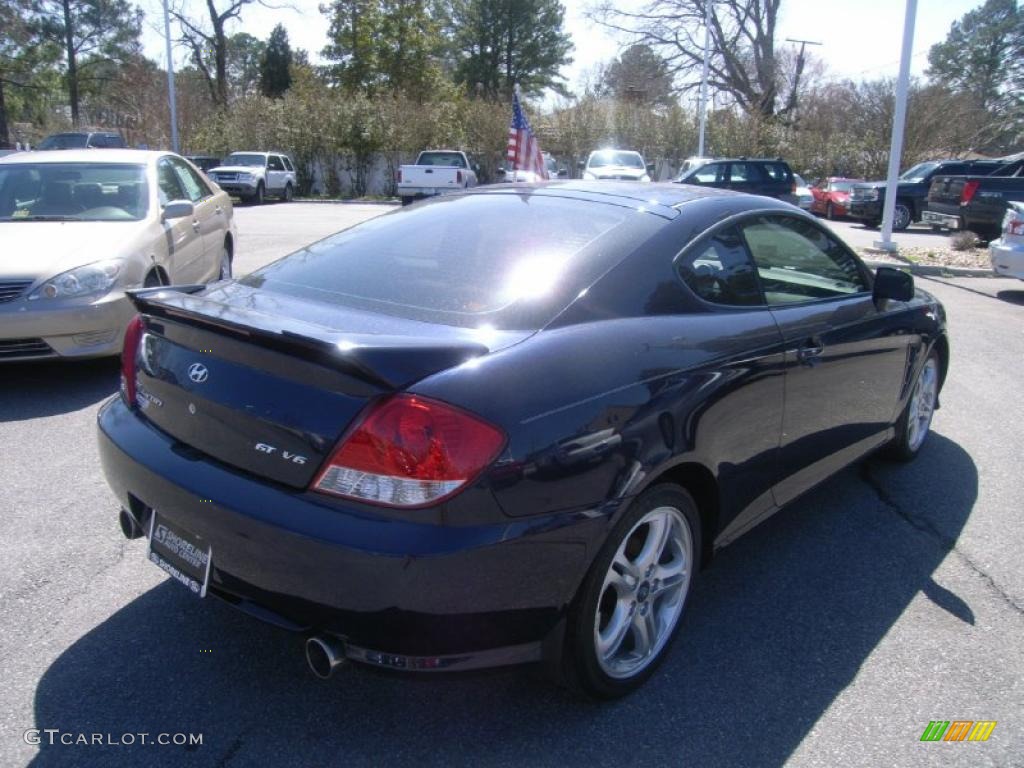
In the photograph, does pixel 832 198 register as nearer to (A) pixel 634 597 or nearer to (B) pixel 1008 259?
(B) pixel 1008 259

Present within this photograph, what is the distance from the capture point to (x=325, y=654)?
211 cm

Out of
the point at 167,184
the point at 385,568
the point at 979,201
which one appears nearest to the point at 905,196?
the point at 979,201

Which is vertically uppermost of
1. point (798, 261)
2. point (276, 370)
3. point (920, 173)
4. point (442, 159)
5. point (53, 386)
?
point (442, 159)

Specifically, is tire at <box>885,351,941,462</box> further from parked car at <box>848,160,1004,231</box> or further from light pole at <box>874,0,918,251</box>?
parked car at <box>848,160,1004,231</box>

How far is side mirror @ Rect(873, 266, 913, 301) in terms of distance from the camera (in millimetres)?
3820

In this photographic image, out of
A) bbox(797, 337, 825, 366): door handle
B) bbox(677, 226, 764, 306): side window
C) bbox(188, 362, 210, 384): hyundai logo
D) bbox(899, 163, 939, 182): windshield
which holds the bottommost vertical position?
bbox(797, 337, 825, 366): door handle

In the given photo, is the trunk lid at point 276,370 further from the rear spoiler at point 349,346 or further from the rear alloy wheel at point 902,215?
the rear alloy wheel at point 902,215

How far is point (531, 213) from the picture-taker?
→ 3.20 meters

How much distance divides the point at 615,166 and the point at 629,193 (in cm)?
2115

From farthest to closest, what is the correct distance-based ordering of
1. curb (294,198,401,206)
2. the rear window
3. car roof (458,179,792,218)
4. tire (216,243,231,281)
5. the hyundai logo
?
curb (294,198,401,206), tire (216,243,231,281), car roof (458,179,792,218), the rear window, the hyundai logo

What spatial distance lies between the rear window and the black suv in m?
17.3

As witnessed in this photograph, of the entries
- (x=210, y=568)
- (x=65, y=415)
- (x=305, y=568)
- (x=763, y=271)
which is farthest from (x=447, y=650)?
(x=65, y=415)

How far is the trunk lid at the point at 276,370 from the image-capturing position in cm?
215

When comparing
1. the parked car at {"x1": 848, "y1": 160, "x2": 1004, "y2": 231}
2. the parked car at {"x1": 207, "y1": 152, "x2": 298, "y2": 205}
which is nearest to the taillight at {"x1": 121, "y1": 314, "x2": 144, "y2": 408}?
the parked car at {"x1": 848, "y1": 160, "x2": 1004, "y2": 231}
